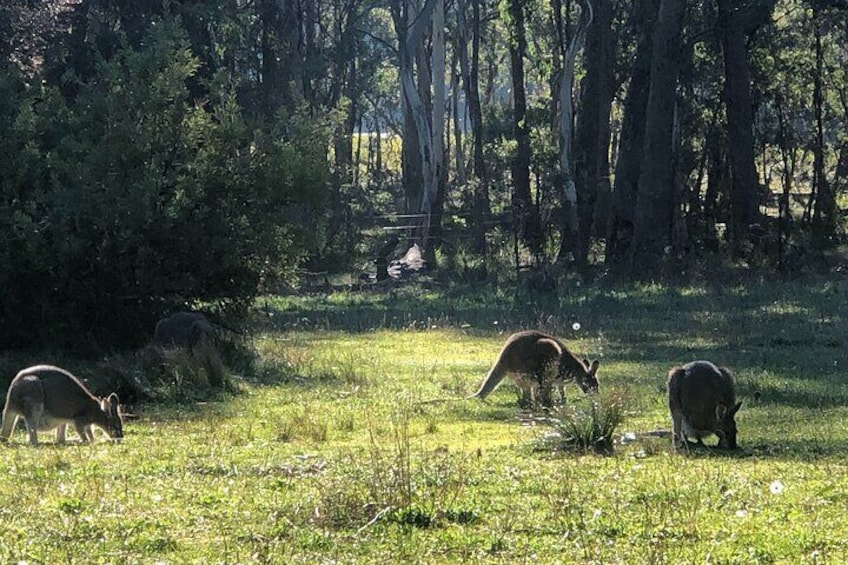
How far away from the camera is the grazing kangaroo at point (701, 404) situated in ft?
38.0

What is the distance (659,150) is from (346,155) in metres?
35.5

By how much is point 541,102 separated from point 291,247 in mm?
30949

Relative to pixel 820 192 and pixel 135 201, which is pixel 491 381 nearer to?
pixel 135 201

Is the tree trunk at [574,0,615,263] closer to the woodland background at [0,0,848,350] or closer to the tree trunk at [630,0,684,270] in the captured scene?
the woodland background at [0,0,848,350]

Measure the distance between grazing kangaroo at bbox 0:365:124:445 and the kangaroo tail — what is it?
4.37 meters

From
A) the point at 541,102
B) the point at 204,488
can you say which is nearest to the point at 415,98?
the point at 541,102

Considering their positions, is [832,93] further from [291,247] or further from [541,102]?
[291,247]

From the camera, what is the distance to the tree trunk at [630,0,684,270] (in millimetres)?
33375

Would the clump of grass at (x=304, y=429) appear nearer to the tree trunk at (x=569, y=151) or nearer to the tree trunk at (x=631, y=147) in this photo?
the tree trunk at (x=631, y=147)

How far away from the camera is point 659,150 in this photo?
110 feet

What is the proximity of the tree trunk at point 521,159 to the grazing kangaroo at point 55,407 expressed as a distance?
25158mm

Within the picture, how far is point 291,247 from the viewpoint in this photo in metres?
21.5

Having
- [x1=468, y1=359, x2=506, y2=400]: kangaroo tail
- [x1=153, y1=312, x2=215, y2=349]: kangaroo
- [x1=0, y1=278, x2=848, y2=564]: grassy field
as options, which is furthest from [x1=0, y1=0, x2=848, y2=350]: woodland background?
[x1=468, y1=359, x2=506, y2=400]: kangaroo tail

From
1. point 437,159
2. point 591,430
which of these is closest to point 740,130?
point 437,159
